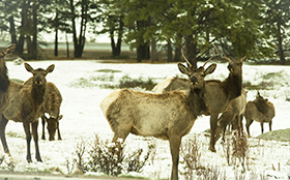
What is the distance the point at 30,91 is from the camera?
552 centimetres

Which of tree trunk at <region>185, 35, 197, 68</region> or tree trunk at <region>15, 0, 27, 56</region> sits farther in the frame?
tree trunk at <region>185, 35, 197, 68</region>

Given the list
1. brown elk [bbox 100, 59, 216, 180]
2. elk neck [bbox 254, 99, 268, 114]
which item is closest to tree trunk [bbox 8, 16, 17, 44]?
brown elk [bbox 100, 59, 216, 180]

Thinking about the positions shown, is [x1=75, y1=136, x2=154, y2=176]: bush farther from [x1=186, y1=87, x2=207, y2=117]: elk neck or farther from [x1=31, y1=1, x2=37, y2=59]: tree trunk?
[x1=31, y1=1, x2=37, y2=59]: tree trunk

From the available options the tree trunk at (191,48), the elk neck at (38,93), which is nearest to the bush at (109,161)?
the elk neck at (38,93)

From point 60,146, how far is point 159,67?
4.39 metres

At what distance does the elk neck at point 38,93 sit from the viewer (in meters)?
5.39

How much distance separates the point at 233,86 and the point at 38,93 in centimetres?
341

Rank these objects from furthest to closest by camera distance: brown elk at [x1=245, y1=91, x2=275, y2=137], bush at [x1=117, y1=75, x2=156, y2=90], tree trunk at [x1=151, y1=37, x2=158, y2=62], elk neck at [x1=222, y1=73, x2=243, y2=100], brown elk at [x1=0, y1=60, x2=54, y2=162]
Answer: bush at [x1=117, y1=75, x2=156, y2=90]
tree trunk at [x1=151, y1=37, x2=158, y2=62]
brown elk at [x1=245, y1=91, x2=275, y2=137]
elk neck at [x1=222, y1=73, x2=243, y2=100]
brown elk at [x1=0, y1=60, x2=54, y2=162]

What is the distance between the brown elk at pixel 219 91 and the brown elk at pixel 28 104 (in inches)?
87.6

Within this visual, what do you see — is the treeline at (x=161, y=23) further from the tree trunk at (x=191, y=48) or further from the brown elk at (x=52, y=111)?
the brown elk at (x=52, y=111)

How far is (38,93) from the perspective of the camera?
5383mm

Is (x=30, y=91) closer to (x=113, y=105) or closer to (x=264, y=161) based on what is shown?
(x=113, y=105)

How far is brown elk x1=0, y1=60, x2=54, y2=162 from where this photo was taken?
536cm

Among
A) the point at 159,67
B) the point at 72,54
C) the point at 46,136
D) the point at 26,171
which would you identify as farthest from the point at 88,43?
the point at 26,171
